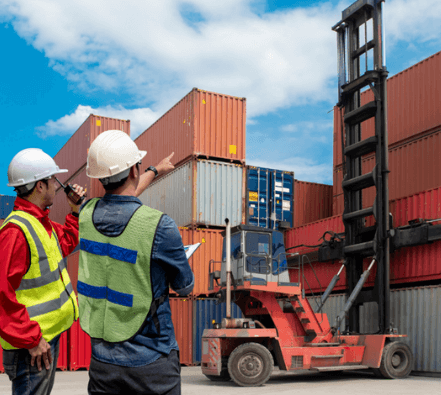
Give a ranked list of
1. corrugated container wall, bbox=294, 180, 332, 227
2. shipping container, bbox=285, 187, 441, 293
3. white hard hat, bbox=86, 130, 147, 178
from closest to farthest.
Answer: white hard hat, bbox=86, 130, 147, 178 < shipping container, bbox=285, 187, 441, 293 < corrugated container wall, bbox=294, 180, 332, 227

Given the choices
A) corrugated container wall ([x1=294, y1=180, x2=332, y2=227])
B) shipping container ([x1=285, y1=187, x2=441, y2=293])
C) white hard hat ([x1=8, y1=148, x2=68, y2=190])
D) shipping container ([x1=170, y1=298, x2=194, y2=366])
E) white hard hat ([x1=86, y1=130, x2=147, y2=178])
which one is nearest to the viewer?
white hard hat ([x1=86, y1=130, x2=147, y2=178])

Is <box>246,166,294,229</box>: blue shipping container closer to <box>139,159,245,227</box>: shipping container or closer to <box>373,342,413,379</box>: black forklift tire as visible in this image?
<box>139,159,245,227</box>: shipping container

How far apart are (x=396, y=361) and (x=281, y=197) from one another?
8711 mm

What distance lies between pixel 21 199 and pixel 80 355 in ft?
44.6

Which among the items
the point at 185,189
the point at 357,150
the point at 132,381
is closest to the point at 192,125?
the point at 185,189

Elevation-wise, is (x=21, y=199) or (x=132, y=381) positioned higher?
(x=21, y=199)

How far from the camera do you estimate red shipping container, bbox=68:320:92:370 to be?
1556cm

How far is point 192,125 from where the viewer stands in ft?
60.4

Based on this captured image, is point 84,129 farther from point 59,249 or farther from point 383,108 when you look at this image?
point 59,249

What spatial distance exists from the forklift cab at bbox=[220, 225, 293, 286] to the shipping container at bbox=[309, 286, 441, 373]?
1302mm

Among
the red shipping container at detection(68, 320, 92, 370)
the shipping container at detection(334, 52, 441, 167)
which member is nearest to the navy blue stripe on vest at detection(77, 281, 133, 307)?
the red shipping container at detection(68, 320, 92, 370)

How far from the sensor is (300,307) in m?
11.8

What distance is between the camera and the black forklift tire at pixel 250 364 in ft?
35.8

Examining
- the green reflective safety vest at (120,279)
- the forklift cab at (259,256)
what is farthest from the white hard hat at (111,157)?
the forklift cab at (259,256)
